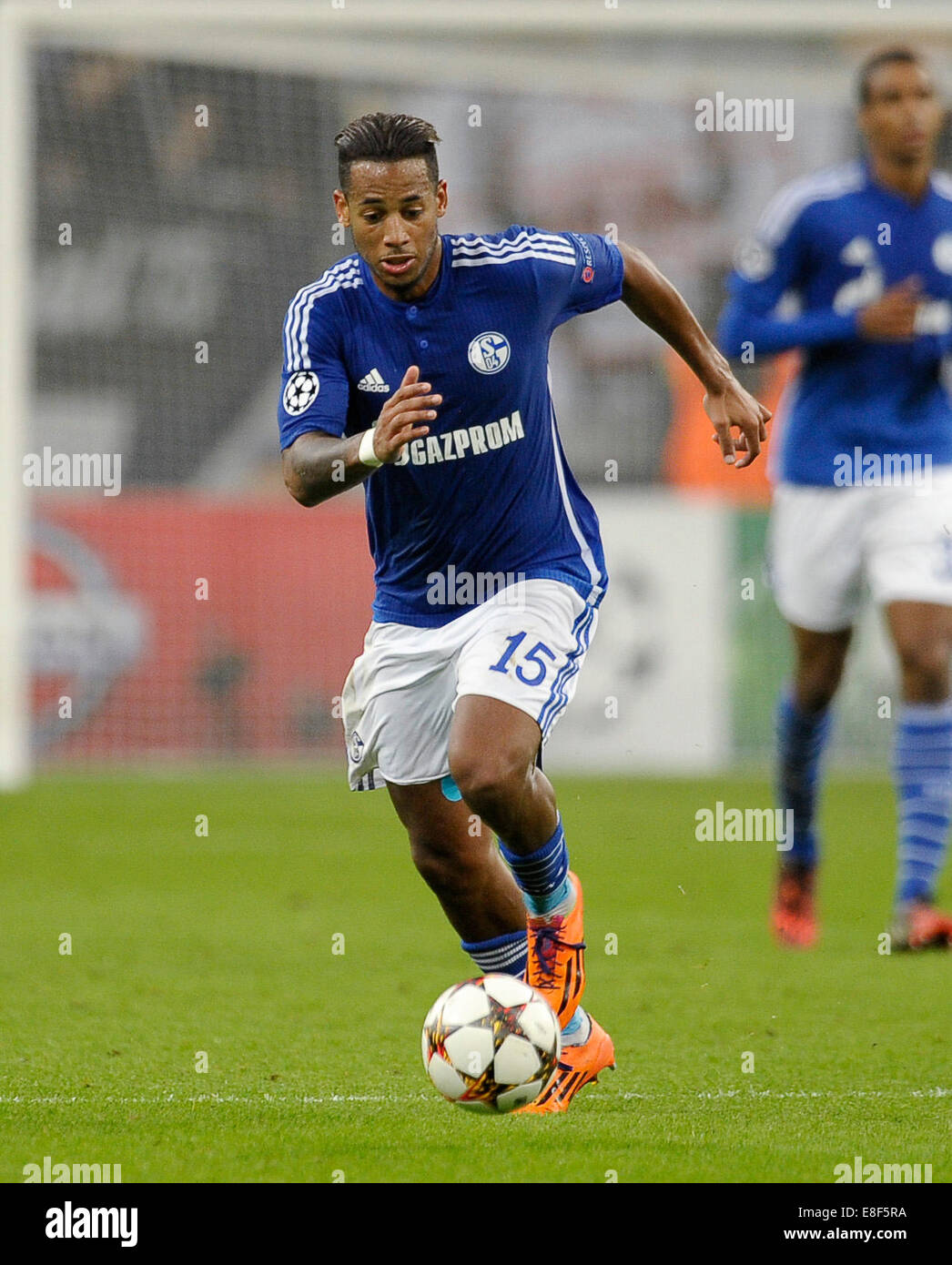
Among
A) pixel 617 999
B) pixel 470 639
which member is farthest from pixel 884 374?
pixel 470 639

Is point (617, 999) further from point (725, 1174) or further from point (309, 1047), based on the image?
point (725, 1174)

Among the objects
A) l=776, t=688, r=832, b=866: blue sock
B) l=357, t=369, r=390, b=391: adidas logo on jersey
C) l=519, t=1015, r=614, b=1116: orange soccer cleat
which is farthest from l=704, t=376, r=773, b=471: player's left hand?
l=776, t=688, r=832, b=866: blue sock

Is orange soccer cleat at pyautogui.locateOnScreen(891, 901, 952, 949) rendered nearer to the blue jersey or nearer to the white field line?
the white field line

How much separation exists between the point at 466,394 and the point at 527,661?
0.62 metres

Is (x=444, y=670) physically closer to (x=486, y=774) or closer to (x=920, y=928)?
(x=486, y=774)

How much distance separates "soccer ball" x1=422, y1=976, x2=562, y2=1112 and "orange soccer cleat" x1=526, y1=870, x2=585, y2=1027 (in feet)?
1.21

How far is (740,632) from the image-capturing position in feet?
47.7

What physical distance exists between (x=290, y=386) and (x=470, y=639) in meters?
0.69

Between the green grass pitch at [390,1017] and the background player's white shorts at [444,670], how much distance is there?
0.74 metres

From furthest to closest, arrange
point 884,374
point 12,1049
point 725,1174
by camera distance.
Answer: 1. point 884,374
2. point 12,1049
3. point 725,1174

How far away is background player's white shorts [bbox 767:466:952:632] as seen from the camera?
6.66m

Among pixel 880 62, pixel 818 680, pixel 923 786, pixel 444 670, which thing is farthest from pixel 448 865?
pixel 880 62

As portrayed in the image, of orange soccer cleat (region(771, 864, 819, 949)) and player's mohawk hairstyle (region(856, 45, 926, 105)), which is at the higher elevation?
player's mohawk hairstyle (region(856, 45, 926, 105))

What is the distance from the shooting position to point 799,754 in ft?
23.4
